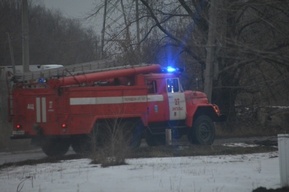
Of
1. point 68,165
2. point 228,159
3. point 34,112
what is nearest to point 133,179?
point 68,165

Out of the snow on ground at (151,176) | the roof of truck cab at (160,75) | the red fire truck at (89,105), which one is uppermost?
the roof of truck cab at (160,75)

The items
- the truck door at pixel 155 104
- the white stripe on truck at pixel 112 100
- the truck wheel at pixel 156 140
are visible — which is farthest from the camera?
the truck wheel at pixel 156 140

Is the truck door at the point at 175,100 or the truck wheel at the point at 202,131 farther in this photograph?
the truck wheel at the point at 202,131

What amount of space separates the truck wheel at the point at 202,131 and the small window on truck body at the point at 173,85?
148cm

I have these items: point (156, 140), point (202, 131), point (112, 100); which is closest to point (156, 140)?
point (156, 140)

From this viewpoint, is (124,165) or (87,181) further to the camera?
(124,165)

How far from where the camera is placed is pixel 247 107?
29.8m

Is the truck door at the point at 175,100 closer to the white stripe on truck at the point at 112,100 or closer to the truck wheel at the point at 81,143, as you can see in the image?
the white stripe on truck at the point at 112,100

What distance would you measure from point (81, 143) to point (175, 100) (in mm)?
3834

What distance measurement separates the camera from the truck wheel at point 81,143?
1703 cm

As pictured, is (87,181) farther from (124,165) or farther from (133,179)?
(124,165)

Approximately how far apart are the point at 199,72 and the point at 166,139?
421 inches

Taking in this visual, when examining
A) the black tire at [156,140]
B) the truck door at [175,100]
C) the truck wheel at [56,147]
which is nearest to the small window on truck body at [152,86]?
the truck door at [175,100]

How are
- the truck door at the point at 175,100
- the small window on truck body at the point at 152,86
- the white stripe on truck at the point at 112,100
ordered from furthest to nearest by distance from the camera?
1. the truck door at the point at 175,100
2. the small window on truck body at the point at 152,86
3. the white stripe on truck at the point at 112,100
